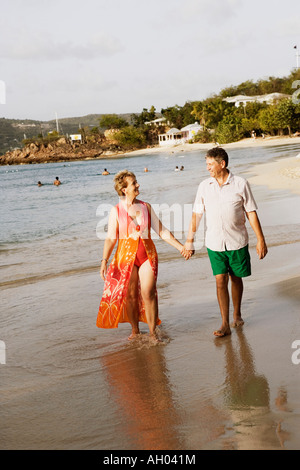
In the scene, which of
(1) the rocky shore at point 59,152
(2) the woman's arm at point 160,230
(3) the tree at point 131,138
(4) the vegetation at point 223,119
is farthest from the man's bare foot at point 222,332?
(1) the rocky shore at point 59,152

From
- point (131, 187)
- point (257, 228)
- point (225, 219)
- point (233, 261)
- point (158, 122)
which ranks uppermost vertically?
point (158, 122)

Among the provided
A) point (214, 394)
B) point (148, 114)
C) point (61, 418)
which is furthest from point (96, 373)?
point (148, 114)

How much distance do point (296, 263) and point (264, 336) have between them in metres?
2.92

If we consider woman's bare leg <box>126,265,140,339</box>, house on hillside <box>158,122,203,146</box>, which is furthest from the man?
house on hillside <box>158,122,203,146</box>

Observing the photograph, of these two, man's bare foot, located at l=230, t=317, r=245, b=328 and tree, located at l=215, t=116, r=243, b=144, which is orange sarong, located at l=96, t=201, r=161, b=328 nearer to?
man's bare foot, located at l=230, t=317, r=245, b=328

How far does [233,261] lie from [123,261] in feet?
3.46

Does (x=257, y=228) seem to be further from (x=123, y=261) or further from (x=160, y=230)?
(x=123, y=261)

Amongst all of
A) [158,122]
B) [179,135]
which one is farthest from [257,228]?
[158,122]

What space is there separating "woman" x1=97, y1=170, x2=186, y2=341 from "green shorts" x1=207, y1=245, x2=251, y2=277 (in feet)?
1.92

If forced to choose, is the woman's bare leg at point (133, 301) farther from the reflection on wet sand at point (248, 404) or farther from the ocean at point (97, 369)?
the reflection on wet sand at point (248, 404)

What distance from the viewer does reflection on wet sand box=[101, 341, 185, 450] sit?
3.18 meters

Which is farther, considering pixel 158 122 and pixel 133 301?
Answer: pixel 158 122

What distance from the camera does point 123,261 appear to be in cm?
502
